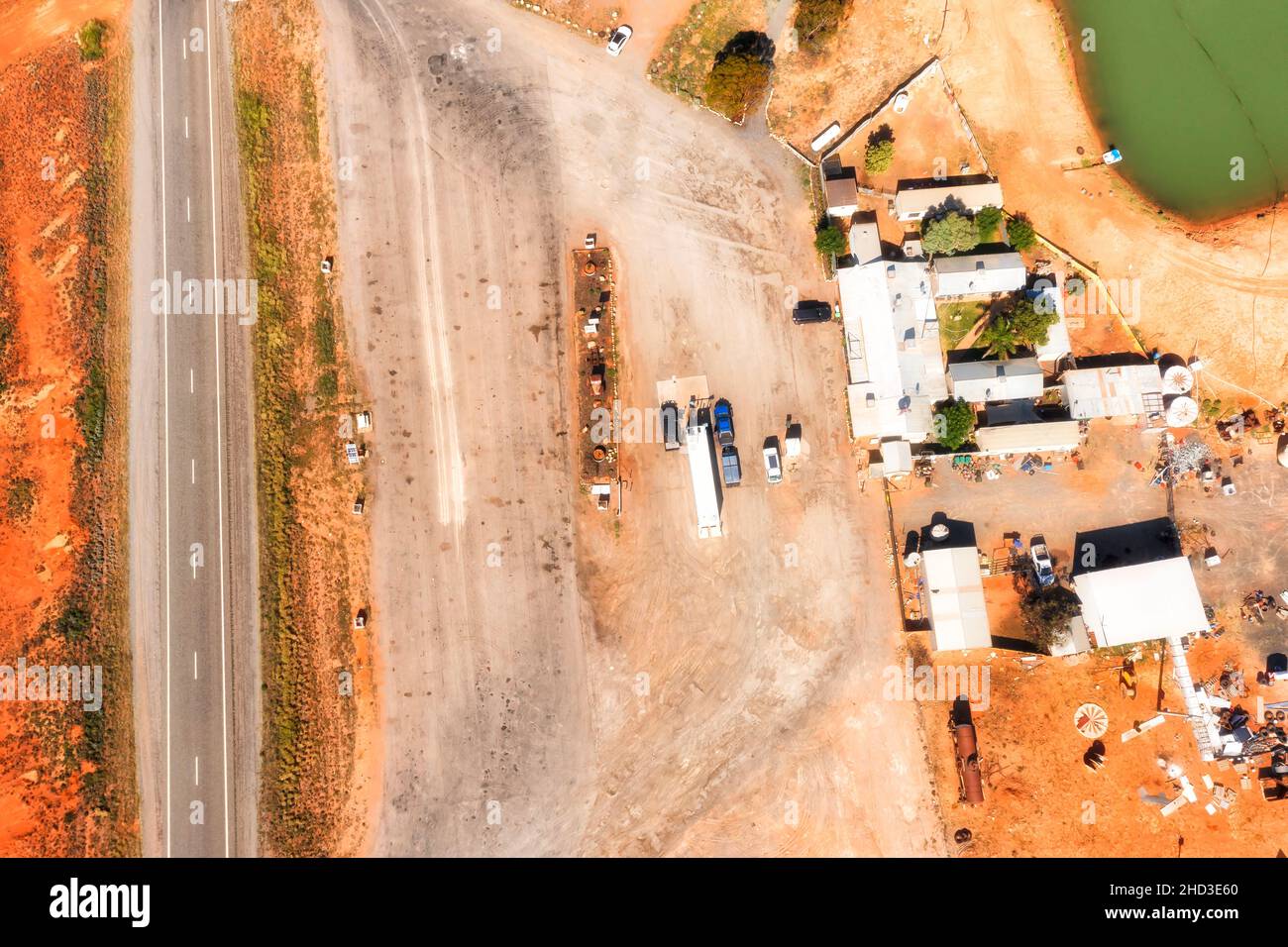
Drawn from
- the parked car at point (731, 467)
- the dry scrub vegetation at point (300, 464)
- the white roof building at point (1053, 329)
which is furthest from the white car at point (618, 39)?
the white roof building at point (1053, 329)

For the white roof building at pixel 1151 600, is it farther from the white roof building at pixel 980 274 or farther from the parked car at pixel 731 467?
the parked car at pixel 731 467

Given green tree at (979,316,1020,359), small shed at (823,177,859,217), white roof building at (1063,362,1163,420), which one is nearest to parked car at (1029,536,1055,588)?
white roof building at (1063,362,1163,420)

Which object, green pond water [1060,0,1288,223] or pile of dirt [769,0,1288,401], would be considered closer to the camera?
pile of dirt [769,0,1288,401]

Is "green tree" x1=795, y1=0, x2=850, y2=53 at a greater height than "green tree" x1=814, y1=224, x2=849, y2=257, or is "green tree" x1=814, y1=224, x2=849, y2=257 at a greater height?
"green tree" x1=795, y1=0, x2=850, y2=53

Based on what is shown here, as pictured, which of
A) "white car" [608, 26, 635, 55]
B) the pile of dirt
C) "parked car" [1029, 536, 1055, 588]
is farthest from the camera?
"white car" [608, 26, 635, 55]

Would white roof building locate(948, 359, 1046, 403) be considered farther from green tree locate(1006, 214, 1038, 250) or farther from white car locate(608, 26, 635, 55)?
white car locate(608, 26, 635, 55)
